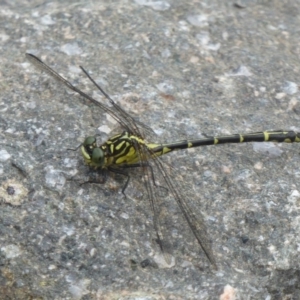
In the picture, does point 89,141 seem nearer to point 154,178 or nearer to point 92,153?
point 92,153

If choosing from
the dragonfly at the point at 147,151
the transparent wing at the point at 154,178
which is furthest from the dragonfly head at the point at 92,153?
the transparent wing at the point at 154,178

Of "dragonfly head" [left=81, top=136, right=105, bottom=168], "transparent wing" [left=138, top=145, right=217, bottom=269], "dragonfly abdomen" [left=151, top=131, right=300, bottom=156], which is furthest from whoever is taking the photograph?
Answer: "dragonfly abdomen" [left=151, top=131, right=300, bottom=156]

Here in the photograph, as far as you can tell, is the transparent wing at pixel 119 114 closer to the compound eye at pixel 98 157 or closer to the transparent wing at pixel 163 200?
the transparent wing at pixel 163 200

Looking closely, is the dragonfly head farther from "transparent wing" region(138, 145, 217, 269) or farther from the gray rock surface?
"transparent wing" region(138, 145, 217, 269)

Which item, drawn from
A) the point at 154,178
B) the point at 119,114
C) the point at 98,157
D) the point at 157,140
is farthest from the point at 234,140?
the point at 98,157

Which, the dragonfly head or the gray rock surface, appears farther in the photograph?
the dragonfly head

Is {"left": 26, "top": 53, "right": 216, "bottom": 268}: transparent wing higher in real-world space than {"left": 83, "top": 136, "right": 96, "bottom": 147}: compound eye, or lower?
lower

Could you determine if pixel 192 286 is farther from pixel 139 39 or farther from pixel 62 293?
pixel 139 39

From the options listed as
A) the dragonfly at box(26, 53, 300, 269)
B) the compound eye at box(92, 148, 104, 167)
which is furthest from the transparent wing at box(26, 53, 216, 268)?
the compound eye at box(92, 148, 104, 167)

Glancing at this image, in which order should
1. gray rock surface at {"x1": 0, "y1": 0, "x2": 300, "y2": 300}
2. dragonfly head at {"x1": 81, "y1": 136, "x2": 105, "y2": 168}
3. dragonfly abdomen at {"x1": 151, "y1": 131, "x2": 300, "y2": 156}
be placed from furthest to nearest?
dragonfly abdomen at {"x1": 151, "y1": 131, "x2": 300, "y2": 156}, dragonfly head at {"x1": 81, "y1": 136, "x2": 105, "y2": 168}, gray rock surface at {"x1": 0, "y1": 0, "x2": 300, "y2": 300}
